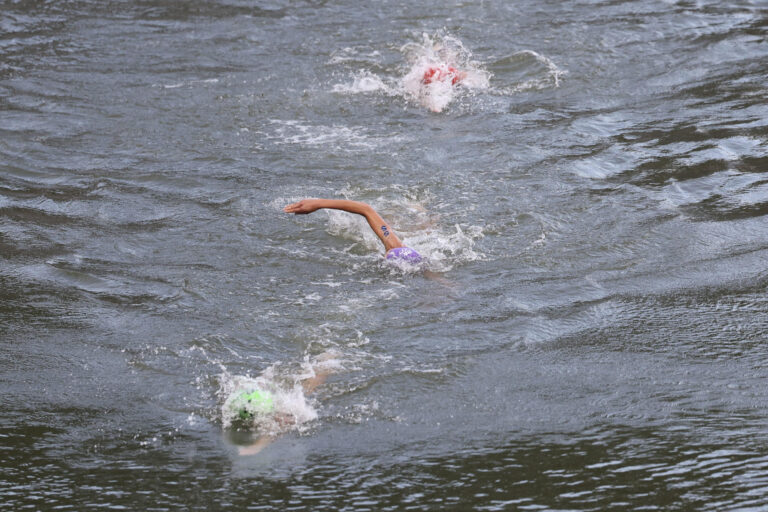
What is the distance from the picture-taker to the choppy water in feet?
18.4

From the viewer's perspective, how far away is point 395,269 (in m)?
8.19

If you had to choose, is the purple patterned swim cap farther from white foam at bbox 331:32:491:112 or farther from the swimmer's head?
white foam at bbox 331:32:491:112

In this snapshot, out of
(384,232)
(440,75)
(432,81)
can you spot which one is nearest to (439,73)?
(440,75)

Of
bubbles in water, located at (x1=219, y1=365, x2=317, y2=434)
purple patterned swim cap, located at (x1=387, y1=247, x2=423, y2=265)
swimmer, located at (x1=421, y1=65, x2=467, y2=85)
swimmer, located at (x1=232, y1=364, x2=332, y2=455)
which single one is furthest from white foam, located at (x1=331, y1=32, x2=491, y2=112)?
swimmer, located at (x1=232, y1=364, x2=332, y2=455)

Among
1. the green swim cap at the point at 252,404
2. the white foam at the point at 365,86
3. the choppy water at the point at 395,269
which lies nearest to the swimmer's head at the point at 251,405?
the green swim cap at the point at 252,404

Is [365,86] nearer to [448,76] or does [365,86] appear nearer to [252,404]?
[448,76]

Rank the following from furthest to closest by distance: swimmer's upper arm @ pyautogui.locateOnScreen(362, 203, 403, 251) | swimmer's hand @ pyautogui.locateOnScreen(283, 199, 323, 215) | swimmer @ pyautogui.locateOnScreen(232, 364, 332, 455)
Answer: swimmer's upper arm @ pyautogui.locateOnScreen(362, 203, 403, 251) < swimmer's hand @ pyautogui.locateOnScreen(283, 199, 323, 215) < swimmer @ pyautogui.locateOnScreen(232, 364, 332, 455)

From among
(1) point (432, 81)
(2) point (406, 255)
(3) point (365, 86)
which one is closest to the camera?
(2) point (406, 255)

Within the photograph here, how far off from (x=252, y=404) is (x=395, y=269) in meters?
2.46

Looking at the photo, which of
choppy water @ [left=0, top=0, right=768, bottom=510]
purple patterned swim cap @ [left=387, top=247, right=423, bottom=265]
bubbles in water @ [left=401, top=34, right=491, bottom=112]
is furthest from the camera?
bubbles in water @ [left=401, top=34, right=491, bottom=112]

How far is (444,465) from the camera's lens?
220 inches

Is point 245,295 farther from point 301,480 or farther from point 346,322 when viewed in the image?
point 301,480

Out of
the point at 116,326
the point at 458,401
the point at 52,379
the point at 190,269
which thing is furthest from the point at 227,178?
the point at 458,401

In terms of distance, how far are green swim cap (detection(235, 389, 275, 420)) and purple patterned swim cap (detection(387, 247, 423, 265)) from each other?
2.35m
